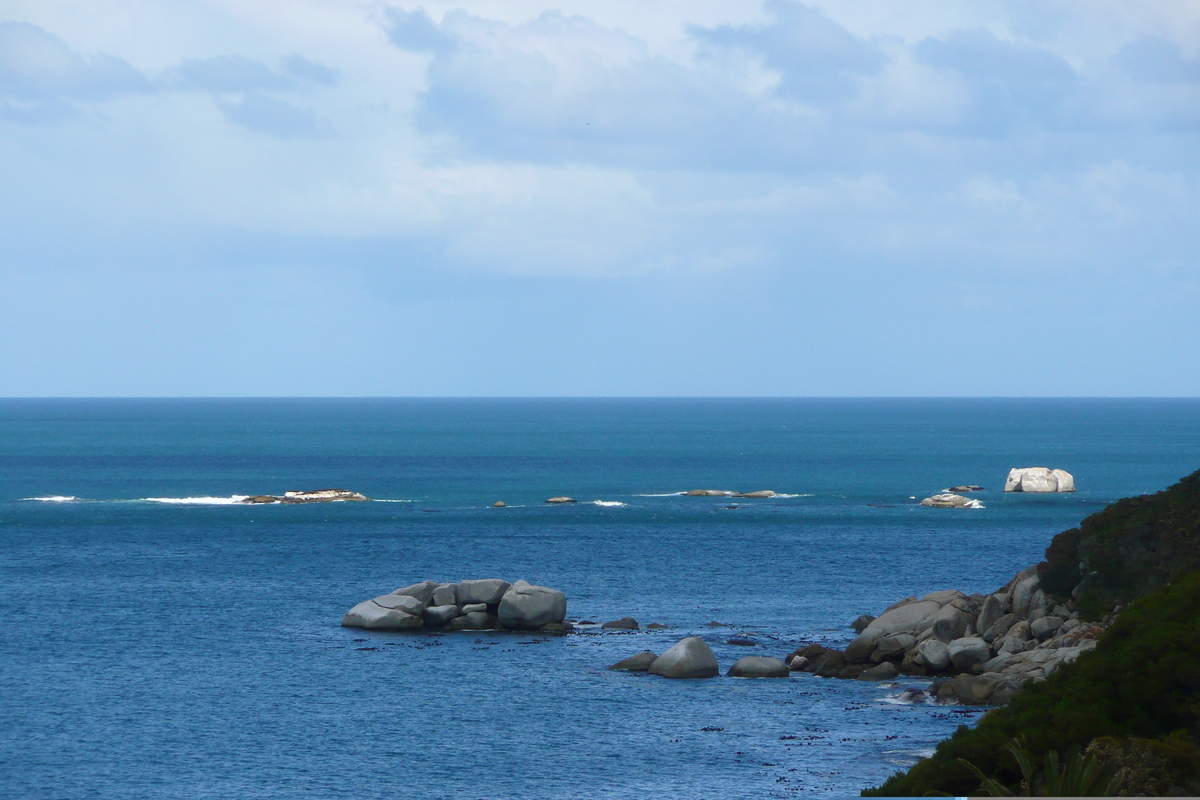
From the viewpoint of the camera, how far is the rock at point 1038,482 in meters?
146

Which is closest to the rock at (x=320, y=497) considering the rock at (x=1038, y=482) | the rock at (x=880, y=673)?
the rock at (x=1038, y=482)

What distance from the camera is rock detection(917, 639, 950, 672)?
5728cm

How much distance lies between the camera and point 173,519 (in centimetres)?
11969

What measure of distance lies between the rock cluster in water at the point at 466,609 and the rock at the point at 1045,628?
1011 inches

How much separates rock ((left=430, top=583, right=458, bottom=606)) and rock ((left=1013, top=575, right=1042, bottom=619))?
106 ft

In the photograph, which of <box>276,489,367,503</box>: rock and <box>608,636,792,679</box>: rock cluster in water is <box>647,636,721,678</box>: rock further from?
<box>276,489,367,503</box>: rock

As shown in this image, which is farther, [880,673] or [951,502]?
[951,502]

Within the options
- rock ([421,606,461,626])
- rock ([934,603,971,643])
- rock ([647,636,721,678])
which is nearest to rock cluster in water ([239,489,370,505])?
rock ([421,606,461,626])

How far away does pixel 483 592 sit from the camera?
7188 centimetres

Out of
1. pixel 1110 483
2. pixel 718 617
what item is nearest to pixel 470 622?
pixel 718 617

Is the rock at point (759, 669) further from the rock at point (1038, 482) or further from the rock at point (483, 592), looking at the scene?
the rock at point (1038, 482)

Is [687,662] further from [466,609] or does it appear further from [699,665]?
[466,609]

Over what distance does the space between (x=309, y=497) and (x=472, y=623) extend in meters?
70.4

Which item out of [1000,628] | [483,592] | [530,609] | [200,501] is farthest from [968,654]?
[200,501]
